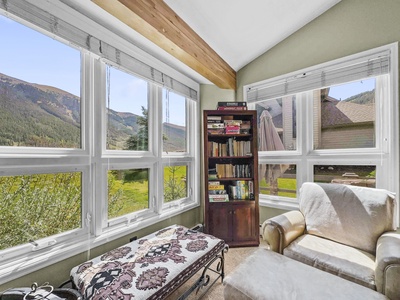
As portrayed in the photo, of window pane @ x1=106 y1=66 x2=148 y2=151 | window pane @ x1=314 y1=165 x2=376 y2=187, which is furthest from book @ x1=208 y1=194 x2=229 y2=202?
window pane @ x1=314 y1=165 x2=376 y2=187

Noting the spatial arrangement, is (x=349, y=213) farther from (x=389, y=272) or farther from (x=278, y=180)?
(x=278, y=180)

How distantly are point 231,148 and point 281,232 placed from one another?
3.66 ft

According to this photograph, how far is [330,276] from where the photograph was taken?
3.82 ft

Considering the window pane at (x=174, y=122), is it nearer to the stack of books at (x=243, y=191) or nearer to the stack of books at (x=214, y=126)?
the stack of books at (x=214, y=126)

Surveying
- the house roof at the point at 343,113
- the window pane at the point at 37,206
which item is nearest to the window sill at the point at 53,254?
the window pane at the point at 37,206

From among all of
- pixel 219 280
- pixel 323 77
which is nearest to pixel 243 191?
pixel 219 280

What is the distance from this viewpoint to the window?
1.91 metres

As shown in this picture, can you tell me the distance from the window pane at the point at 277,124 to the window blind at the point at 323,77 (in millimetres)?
139

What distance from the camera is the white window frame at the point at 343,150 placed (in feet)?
5.98

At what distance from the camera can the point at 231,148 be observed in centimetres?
243

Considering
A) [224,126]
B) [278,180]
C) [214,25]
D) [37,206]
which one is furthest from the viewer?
[278,180]

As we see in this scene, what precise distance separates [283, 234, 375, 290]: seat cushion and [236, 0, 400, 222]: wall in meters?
0.91

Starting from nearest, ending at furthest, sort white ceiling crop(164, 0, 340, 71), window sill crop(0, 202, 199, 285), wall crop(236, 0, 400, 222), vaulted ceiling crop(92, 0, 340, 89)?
window sill crop(0, 202, 199, 285) < vaulted ceiling crop(92, 0, 340, 89) < white ceiling crop(164, 0, 340, 71) < wall crop(236, 0, 400, 222)

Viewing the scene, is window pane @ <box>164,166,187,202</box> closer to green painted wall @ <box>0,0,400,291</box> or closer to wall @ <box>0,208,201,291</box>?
green painted wall @ <box>0,0,400,291</box>
